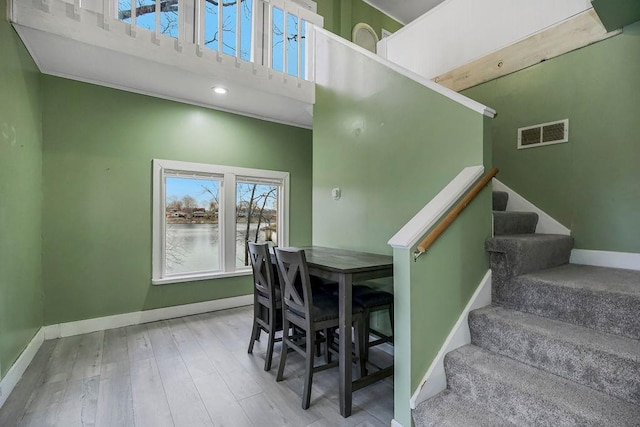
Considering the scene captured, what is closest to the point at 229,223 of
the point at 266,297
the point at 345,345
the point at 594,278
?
the point at 266,297

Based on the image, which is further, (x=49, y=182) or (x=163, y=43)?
(x=49, y=182)

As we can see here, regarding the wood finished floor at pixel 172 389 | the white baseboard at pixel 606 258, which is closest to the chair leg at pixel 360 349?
the wood finished floor at pixel 172 389

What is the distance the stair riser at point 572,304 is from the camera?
5.15 feet

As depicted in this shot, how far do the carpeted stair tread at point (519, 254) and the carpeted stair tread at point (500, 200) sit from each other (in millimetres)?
672

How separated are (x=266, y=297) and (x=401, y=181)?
155 centimetres

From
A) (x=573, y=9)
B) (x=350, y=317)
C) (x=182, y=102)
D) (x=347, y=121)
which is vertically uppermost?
(x=573, y=9)

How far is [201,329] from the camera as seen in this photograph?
327cm

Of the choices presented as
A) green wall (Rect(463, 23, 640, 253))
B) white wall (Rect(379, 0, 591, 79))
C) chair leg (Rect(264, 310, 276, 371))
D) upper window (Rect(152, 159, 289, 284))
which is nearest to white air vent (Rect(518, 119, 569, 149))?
green wall (Rect(463, 23, 640, 253))

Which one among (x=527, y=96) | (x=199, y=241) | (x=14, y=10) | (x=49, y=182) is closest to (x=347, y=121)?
(x=527, y=96)

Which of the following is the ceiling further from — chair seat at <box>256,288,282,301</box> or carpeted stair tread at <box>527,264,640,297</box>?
chair seat at <box>256,288,282,301</box>

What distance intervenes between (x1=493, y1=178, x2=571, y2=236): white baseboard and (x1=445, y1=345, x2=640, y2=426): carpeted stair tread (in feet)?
5.06

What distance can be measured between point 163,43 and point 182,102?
3.31ft

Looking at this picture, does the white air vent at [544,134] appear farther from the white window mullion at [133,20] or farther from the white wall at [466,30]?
the white window mullion at [133,20]

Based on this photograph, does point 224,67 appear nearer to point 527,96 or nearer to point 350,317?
point 350,317
